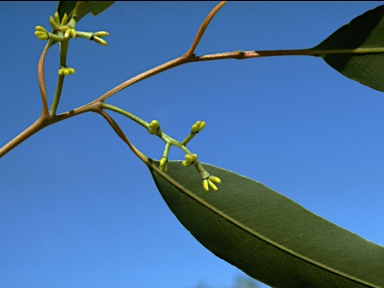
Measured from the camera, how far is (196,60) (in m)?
1.23

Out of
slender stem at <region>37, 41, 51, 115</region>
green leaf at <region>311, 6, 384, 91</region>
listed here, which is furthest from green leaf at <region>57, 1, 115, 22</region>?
green leaf at <region>311, 6, 384, 91</region>

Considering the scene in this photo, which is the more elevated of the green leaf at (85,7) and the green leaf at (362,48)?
the green leaf at (85,7)

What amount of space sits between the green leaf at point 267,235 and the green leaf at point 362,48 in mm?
331

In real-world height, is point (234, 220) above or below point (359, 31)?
below

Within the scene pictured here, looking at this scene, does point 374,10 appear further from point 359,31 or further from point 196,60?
point 196,60

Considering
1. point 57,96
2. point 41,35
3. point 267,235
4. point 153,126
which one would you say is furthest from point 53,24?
point 267,235

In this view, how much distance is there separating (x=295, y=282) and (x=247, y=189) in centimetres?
25

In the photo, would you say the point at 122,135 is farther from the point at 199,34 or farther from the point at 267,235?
the point at 267,235

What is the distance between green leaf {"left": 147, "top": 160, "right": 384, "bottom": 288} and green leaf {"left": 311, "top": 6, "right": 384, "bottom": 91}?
0.33 metres

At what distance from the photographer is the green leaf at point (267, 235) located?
1.41 metres

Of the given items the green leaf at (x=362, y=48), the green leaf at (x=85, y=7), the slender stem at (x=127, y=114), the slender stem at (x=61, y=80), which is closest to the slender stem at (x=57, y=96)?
the slender stem at (x=61, y=80)

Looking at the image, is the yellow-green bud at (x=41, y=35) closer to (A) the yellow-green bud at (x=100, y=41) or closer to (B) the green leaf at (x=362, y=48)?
(A) the yellow-green bud at (x=100, y=41)

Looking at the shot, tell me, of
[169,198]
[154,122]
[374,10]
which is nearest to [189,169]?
[169,198]

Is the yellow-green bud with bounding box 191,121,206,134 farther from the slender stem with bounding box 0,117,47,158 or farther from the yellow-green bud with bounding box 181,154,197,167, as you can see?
the slender stem with bounding box 0,117,47,158
